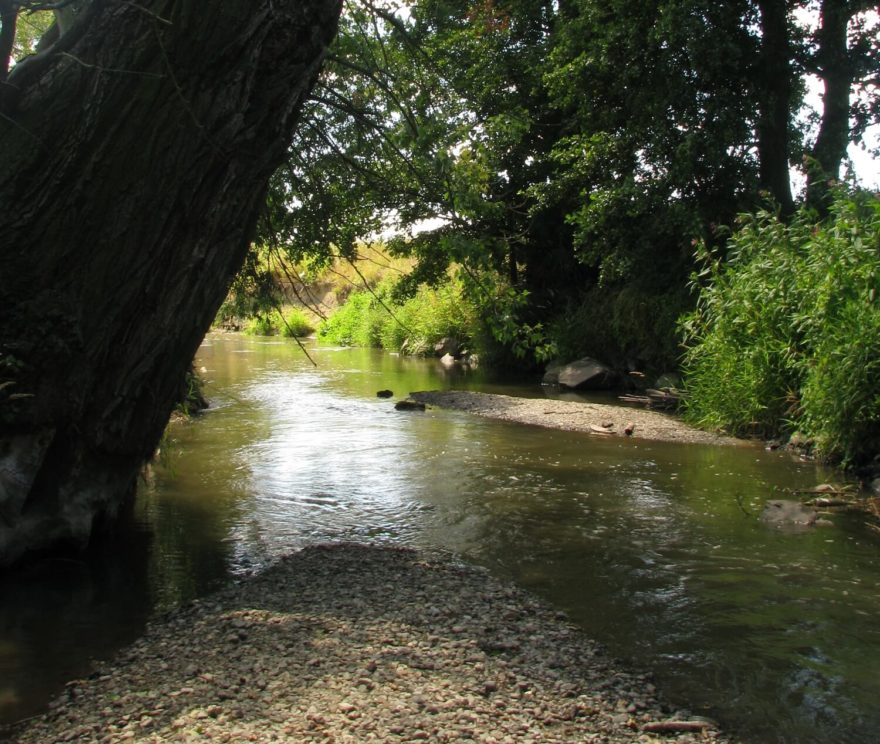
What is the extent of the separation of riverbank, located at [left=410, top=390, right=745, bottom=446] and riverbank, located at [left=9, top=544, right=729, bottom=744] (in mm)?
7243

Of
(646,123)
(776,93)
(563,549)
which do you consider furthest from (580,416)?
(776,93)

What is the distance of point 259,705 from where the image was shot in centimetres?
354

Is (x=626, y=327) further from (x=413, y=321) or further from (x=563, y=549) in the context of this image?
(x=413, y=321)

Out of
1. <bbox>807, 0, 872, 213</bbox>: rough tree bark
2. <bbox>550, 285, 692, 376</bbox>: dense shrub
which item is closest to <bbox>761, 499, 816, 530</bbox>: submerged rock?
<bbox>550, 285, 692, 376</bbox>: dense shrub

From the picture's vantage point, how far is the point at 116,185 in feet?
15.8

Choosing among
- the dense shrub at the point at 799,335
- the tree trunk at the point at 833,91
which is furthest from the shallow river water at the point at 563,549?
the tree trunk at the point at 833,91

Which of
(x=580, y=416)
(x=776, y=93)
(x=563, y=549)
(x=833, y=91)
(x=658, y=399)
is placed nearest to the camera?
(x=563, y=549)

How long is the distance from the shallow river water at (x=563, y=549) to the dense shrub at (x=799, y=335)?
0.81 meters

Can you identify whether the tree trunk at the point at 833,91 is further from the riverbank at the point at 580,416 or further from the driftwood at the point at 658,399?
the riverbank at the point at 580,416

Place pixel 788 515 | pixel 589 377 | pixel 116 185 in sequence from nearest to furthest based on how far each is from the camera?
pixel 116 185, pixel 788 515, pixel 589 377

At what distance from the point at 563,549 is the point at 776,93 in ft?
42.0

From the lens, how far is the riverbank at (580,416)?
38.7 feet

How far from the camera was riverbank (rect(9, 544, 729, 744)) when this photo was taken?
338cm

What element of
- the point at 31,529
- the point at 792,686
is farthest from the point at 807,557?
the point at 31,529
